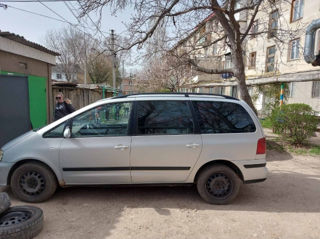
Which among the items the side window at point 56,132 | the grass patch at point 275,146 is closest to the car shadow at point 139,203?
the side window at point 56,132

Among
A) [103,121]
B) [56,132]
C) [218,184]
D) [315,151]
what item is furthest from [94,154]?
[315,151]

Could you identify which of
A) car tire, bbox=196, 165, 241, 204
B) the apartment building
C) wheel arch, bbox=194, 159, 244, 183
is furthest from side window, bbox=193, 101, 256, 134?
the apartment building

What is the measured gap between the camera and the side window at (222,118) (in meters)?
3.29

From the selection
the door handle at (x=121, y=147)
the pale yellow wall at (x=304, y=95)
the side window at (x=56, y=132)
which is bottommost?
the door handle at (x=121, y=147)

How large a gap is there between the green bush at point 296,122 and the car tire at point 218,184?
4.79m

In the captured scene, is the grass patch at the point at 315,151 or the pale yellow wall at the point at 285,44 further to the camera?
the pale yellow wall at the point at 285,44

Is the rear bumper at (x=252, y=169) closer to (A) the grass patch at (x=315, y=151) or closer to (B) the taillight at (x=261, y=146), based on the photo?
(B) the taillight at (x=261, y=146)

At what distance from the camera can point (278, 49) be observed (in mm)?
12320

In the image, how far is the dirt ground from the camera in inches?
102

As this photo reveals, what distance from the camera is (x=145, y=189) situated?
3766 mm

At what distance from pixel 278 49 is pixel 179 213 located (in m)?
12.9

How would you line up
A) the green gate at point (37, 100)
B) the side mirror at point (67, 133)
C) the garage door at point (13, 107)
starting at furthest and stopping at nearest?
the green gate at point (37, 100) → the garage door at point (13, 107) → the side mirror at point (67, 133)

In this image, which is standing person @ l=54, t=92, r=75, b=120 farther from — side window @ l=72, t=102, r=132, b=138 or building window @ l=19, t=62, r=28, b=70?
side window @ l=72, t=102, r=132, b=138

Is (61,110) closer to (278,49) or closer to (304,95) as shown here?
(278,49)
